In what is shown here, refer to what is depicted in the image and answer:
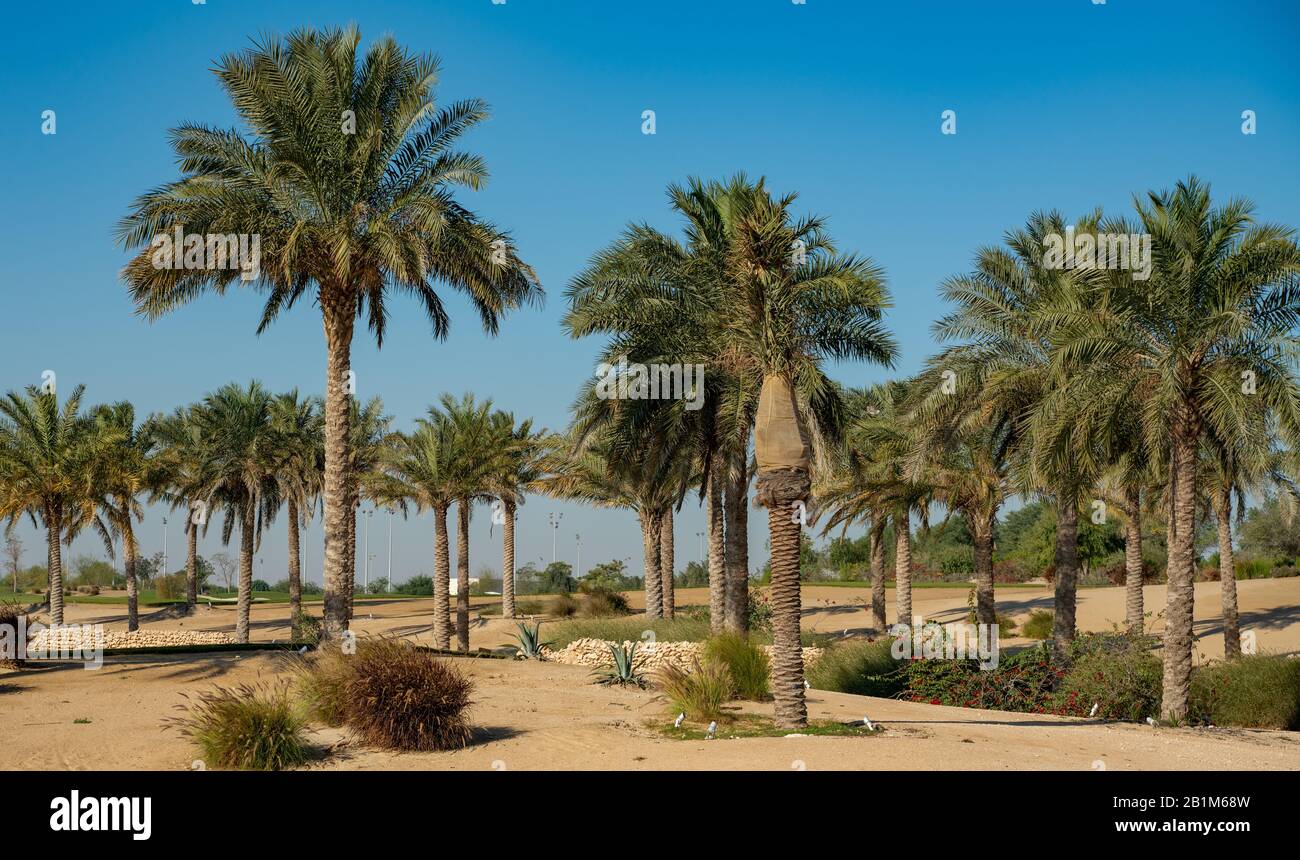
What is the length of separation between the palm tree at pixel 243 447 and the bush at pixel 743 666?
29328mm

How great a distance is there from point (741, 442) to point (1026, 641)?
61.9 ft

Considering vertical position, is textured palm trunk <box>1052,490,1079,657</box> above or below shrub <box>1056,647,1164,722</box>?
above

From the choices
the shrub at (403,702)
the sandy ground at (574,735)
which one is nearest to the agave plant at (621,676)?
the sandy ground at (574,735)

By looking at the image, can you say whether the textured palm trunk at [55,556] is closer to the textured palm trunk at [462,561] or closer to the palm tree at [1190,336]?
the textured palm trunk at [462,561]

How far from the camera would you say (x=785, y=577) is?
15.6 metres

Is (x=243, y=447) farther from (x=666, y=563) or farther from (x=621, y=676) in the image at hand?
(x=621, y=676)

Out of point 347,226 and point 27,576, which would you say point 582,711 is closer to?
point 347,226

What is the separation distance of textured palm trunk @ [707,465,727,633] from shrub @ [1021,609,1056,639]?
1537 cm

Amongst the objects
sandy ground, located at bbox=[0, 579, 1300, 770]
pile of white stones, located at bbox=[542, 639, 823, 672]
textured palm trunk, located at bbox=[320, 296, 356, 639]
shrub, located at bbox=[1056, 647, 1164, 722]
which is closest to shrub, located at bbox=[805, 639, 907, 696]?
pile of white stones, located at bbox=[542, 639, 823, 672]

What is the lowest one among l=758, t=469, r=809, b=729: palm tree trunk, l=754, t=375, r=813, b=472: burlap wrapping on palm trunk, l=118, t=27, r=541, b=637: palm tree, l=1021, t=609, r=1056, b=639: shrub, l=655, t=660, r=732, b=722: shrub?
l=1021, t=609, r=1056, b=639: shrub

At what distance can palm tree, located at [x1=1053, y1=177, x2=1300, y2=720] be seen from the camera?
755 inches

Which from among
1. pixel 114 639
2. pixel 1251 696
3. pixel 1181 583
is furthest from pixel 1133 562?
pixel 114 639

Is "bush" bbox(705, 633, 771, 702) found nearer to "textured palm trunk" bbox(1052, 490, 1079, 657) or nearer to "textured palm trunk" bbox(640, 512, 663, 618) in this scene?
"textured palm trunk" bbox(1052, 490, 1079, 657)

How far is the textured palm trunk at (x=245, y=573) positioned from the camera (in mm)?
42219
